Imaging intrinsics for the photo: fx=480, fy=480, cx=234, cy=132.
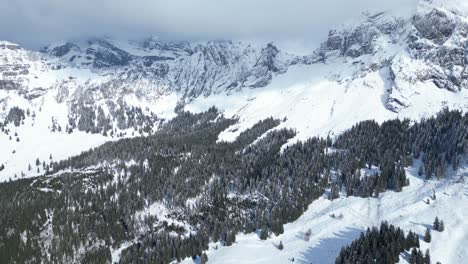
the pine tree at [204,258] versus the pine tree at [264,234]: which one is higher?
the pine tree at [264,234]

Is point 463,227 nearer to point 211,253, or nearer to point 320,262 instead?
point 320,262

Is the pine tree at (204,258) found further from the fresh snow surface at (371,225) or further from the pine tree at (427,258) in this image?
the pine tree at (427,258)

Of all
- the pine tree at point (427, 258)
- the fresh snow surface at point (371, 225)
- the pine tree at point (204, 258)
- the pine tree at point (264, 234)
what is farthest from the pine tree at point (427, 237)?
the pine tree at point (204, 258)

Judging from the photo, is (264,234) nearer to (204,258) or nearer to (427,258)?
(204,258)

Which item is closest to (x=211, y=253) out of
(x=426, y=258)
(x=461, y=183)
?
(x=426, y=258)

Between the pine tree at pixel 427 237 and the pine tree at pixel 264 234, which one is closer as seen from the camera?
the pine tree at pixel 427 237

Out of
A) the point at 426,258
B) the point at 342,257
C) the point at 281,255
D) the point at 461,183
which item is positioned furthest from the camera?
the point at 461,183

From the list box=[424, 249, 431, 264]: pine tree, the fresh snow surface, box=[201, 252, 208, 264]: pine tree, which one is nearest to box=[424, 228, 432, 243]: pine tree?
the fresh snow surface

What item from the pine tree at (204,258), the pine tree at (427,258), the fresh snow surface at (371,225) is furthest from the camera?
the pine tree at (204,258)

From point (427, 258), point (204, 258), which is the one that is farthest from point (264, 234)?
point (427, 258)
